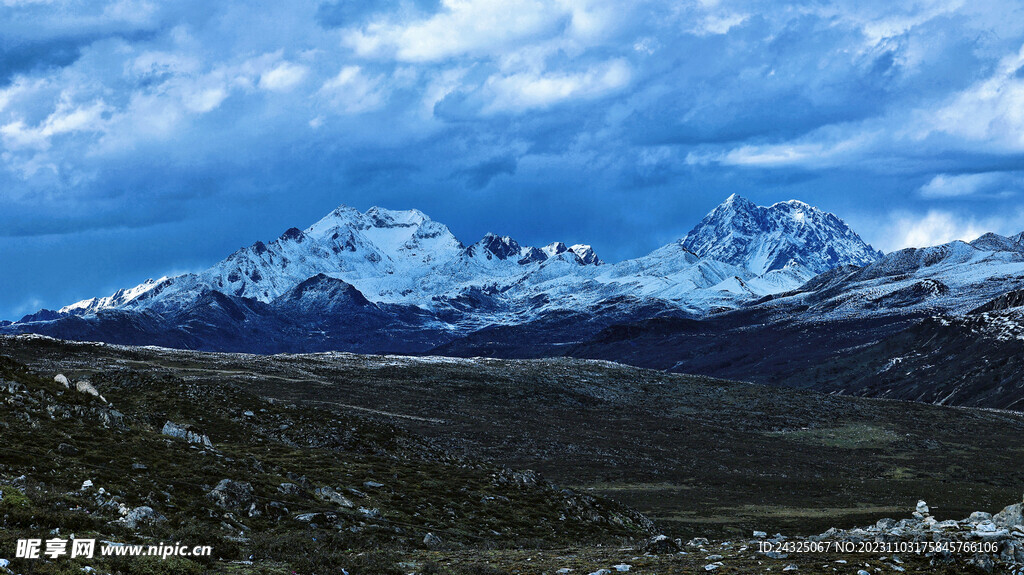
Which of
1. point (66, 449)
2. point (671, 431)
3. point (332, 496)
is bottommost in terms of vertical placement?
point (671, 431)

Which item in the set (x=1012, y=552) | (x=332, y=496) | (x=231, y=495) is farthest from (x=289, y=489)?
(x=1012, y=552)

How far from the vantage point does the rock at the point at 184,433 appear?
3669 cm

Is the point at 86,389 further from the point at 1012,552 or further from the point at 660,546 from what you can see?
the point at 1012,552

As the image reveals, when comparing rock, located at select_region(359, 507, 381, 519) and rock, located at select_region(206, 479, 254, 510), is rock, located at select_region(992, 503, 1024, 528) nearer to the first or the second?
rock, located at select_region(359, 507, 381, 519)

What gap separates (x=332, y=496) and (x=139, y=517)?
9.88m

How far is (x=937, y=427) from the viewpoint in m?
143

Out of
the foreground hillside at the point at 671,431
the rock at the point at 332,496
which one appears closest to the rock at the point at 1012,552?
the rock at the point at 332,496

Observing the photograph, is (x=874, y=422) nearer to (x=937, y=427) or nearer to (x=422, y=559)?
(x=937, y=427)

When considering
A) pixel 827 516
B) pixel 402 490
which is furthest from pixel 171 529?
pixel 827 516

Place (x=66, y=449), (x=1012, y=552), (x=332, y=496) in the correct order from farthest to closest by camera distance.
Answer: (x=332, y=496) < (x=66, y=449) < (x=1012, y=552)

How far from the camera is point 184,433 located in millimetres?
37250

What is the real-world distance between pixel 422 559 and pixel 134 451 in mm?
13707

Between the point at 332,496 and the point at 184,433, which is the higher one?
the point at 184,433

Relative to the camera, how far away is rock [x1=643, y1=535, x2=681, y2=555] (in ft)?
83.8
